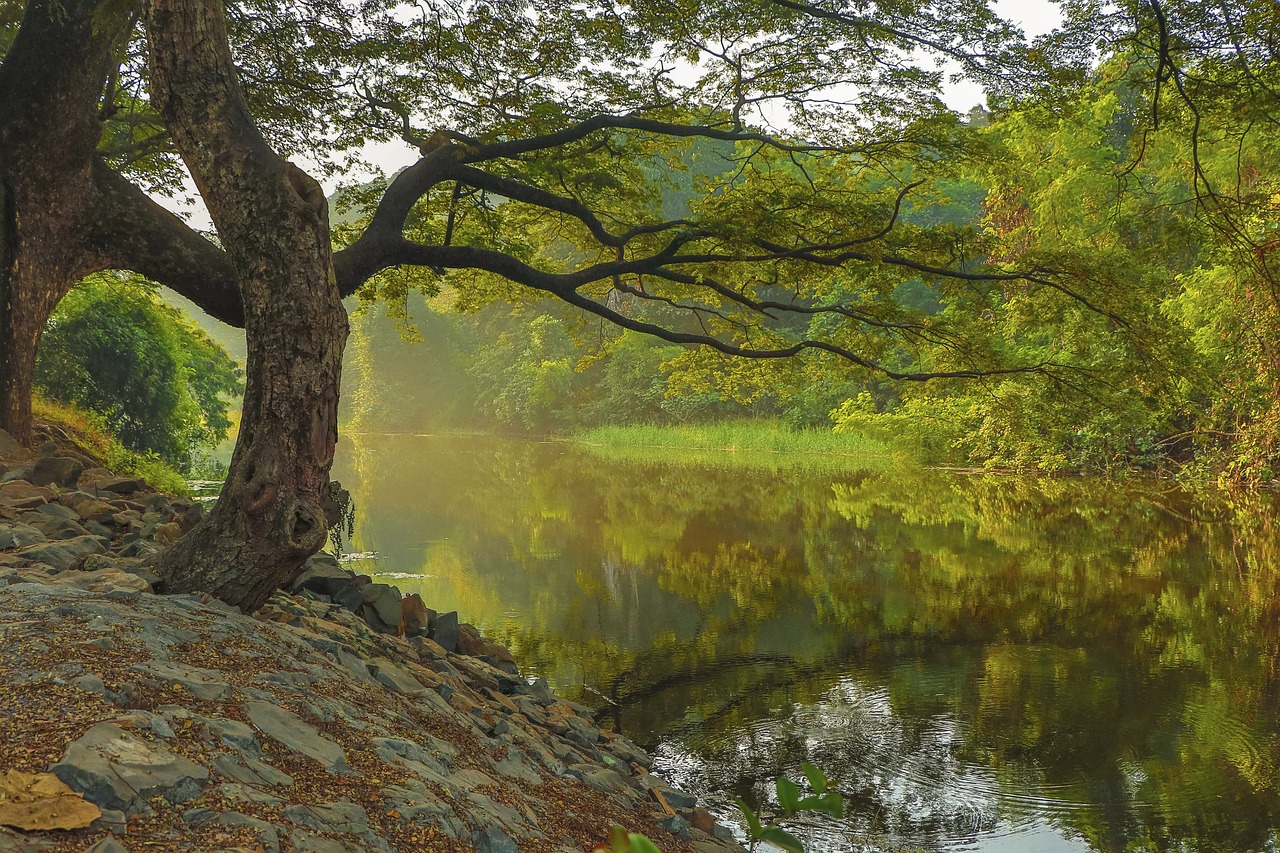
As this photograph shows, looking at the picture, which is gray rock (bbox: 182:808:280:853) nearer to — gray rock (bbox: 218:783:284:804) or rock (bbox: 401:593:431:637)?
gray rock (bbox: 218:783:284:804)

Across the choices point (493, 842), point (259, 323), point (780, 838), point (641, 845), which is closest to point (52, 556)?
point (259, 323)

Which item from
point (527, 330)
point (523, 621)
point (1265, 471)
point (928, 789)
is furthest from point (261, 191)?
point (527, 330)

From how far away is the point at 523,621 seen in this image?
9.67 m

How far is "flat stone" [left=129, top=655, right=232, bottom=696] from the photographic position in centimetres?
315

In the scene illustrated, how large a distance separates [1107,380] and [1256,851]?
4.31 meters

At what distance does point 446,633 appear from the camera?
695 centimetres

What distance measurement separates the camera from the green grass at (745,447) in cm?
2727

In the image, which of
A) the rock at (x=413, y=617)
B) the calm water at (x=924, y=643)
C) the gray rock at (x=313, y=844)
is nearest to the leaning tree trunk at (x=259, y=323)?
the rock at (x=413, y=617)

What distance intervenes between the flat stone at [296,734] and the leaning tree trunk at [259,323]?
52.3 inches

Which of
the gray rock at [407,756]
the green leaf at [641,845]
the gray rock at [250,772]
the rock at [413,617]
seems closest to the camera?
the green leaf at [641,845]

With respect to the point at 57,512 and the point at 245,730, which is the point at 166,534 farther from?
the point at 245,730

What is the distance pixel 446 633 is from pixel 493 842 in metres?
3.94

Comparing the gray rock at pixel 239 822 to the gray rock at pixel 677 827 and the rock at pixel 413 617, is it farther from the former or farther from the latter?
the rock at pixel 413 617

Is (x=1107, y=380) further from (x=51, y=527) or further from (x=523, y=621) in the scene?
(x=51, y=527)
